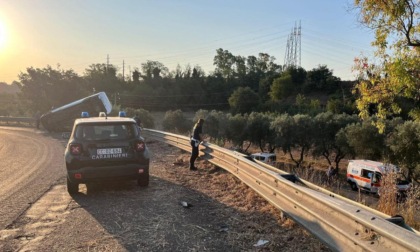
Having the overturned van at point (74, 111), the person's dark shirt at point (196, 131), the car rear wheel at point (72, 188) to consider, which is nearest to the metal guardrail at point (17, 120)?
the overturned van at point (74, 111)

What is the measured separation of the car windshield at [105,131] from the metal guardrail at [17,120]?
31.7 metres

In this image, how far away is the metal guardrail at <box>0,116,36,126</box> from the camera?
35.6m

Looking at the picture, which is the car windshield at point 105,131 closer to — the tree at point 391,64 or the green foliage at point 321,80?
the tree at point 391,64

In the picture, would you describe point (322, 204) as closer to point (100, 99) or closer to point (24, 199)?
point (24, 199)

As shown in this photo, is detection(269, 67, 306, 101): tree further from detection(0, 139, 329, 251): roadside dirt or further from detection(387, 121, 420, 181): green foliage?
detection(0, 139, 329, 251): roadside dirt

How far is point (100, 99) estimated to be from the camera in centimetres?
2762

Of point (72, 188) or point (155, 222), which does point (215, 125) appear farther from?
point (155, 222)

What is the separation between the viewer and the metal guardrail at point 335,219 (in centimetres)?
275

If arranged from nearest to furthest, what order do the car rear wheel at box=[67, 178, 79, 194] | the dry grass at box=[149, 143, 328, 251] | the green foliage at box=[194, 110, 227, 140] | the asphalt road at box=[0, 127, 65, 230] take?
the dry grass at box=[149, 143, 328, 251], the asphalt road at box=[0, 127, 65, 230], the car rear wheel at box=[67, 178, 79, 194], the green foliage at box=[194, 110, 227, 140]

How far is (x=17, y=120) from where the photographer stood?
3634cm

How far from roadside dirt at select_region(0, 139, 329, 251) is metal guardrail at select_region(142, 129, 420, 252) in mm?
301

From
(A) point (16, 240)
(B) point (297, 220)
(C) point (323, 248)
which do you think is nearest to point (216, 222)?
(B) point (297, 220)

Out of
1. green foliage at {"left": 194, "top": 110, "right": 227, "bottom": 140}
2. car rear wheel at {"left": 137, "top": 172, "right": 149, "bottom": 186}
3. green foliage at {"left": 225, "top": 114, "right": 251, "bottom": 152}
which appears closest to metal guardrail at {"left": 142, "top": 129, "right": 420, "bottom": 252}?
car rear wheel at {"left": 137, "top": 172, "right": 149, "bottom": 186}

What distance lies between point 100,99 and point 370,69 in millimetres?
22617
